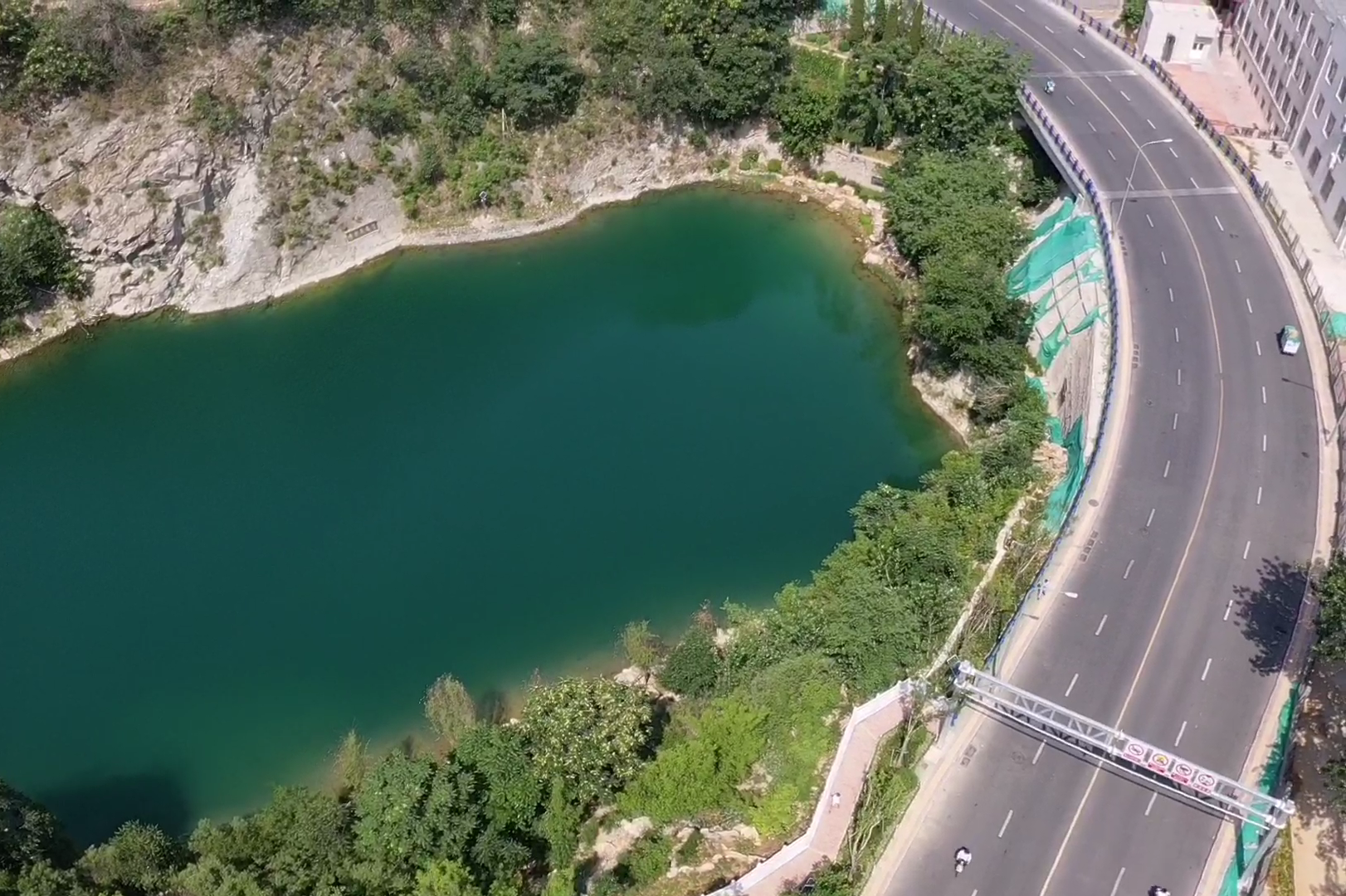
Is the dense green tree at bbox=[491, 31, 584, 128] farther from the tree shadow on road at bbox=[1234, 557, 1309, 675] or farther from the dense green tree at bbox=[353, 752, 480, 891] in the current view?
the tree shadow on road at bbox=[1234, 557, 1309, 675]

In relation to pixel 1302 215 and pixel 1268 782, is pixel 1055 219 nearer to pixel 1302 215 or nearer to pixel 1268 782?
pixel 1302 215

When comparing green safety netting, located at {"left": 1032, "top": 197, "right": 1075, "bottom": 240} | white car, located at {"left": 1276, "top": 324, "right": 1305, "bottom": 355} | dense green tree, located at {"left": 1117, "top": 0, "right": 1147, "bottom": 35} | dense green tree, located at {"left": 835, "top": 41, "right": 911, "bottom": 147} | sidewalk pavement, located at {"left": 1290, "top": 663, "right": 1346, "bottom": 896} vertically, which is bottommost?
sidewalk pavement, located at {"left": 1290, "top": 663, "right": 1346, "bottom": 896}

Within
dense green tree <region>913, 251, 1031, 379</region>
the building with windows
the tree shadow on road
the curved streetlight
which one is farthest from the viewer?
the building with windows

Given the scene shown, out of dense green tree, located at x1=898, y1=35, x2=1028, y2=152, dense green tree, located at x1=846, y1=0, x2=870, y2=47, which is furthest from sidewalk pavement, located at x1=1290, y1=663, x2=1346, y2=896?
A: dense green tree, located at x1=846, y1=0, x2=870, y2=47

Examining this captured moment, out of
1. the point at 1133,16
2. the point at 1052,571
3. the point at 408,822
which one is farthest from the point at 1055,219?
the point at 408,822

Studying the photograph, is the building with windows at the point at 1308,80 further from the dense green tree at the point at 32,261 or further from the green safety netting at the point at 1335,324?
the dense green tree at the point at 32,261

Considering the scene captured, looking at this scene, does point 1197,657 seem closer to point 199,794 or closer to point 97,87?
point 199,794

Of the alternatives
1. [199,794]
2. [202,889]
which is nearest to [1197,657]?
[202,889]

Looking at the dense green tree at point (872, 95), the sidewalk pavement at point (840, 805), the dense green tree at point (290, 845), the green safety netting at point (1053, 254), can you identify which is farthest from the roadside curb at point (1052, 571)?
the dense green tree at point (290, 845)
